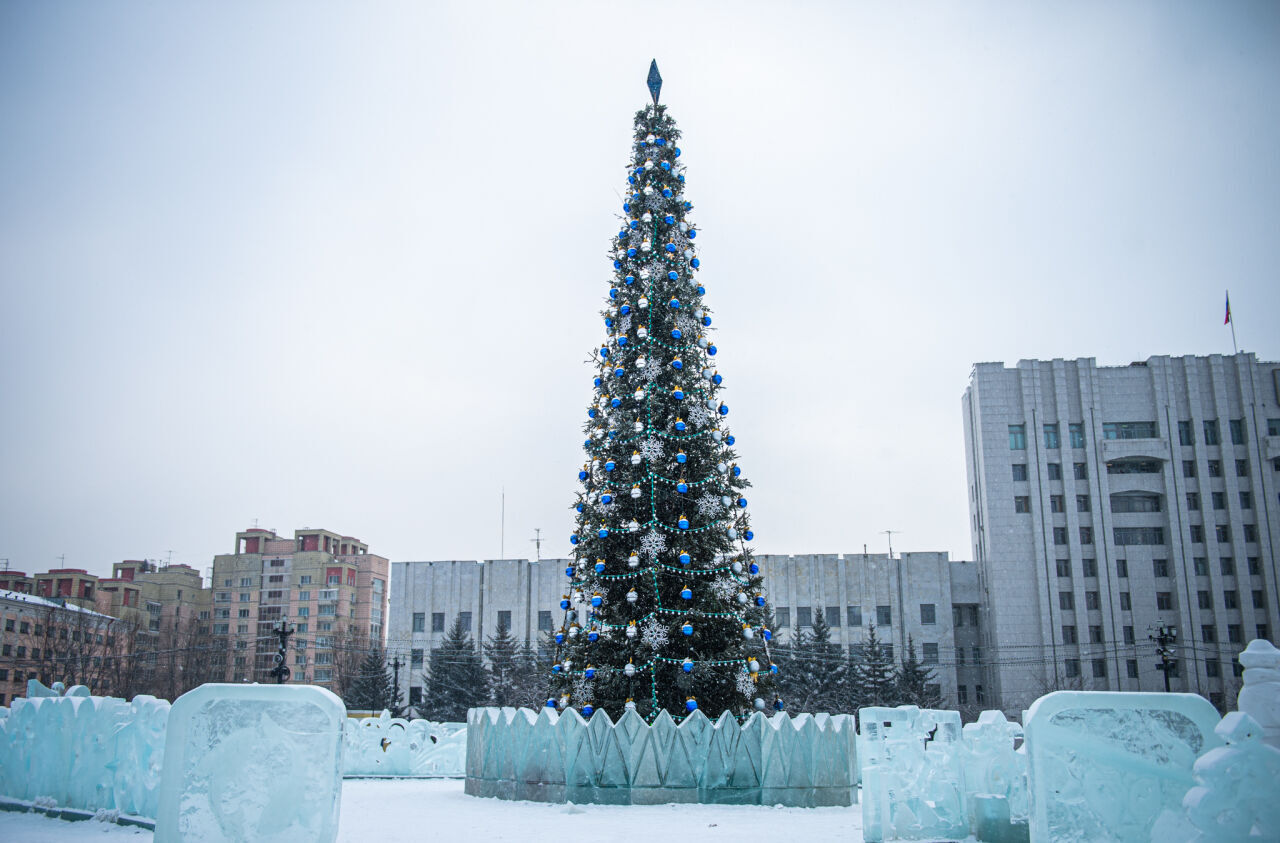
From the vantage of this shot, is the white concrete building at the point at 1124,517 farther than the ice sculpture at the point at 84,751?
Yes

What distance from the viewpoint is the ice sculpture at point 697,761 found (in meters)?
11.9

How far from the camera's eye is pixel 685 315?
1530cm

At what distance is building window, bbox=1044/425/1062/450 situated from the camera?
61.1m

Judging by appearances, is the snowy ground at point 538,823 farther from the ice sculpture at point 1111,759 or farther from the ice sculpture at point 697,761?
the ice sculpture at point 1111,759

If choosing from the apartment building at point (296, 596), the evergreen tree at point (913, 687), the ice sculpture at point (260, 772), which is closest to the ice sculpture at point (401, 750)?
the ice sculpture at point (260, 772)

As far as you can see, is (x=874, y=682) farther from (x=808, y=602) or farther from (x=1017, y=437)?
(x=1017, y=437)

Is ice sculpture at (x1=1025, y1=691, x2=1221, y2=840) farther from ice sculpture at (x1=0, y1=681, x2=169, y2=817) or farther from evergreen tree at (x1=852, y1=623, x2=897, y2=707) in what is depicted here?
evergreen tree at (x1=852, y1=623, x2=897, y2=707)

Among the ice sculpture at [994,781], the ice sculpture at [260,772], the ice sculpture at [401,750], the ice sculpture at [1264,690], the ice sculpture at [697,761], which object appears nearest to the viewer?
the ice sculpture at [1264,690]

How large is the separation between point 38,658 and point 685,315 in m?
50.1

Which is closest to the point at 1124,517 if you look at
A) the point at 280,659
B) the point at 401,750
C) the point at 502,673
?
the point at 502,673

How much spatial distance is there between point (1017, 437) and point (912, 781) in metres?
57.1

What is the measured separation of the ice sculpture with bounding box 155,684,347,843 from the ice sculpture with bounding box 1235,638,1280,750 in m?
6.00

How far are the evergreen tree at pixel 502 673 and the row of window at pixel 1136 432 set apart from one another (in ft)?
115

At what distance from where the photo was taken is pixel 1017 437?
61438 mm
